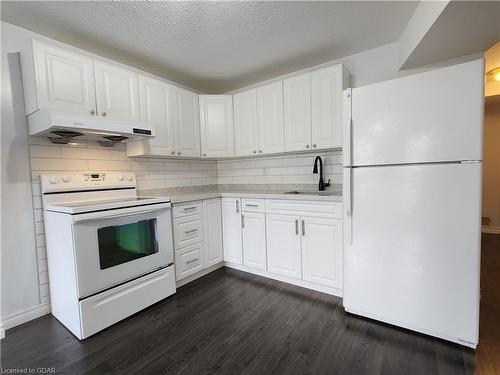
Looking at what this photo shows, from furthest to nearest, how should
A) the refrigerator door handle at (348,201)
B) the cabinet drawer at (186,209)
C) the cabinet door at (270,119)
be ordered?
the cabinet door at (270,119)
the cabinet drawer at (186,209)
the refrigerator door handle at (348,201)

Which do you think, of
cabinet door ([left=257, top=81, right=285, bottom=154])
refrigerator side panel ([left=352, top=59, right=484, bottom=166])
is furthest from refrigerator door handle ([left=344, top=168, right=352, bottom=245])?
cabinet door ([left=257, top=81, right=285, bottom=154])

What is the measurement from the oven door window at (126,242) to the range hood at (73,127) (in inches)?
30.3

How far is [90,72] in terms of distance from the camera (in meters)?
2.05

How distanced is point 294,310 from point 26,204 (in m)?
2.36

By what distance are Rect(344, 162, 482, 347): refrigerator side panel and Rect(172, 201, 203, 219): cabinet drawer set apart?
5.13 ft

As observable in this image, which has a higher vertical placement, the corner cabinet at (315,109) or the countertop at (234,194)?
the corner cabinet at (315,109)

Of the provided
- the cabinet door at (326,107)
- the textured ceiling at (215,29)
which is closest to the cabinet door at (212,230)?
the cabinet door at (326,107)

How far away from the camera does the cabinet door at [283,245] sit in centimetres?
236

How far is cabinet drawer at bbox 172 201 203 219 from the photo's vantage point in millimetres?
2434

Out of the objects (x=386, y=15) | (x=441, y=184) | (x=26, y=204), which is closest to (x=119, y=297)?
(x=26, y=204)

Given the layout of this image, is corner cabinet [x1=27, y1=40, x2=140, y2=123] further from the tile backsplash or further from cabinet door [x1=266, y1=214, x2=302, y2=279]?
cabinet door [x1=266, y1=214, x2=302, y2=279]

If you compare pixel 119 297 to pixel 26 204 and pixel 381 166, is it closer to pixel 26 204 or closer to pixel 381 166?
pixel 26 204

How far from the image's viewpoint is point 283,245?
2449mm

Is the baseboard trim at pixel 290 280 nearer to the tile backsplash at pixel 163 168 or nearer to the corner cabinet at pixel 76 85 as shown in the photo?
the tile backsplash at pixel 163 168
